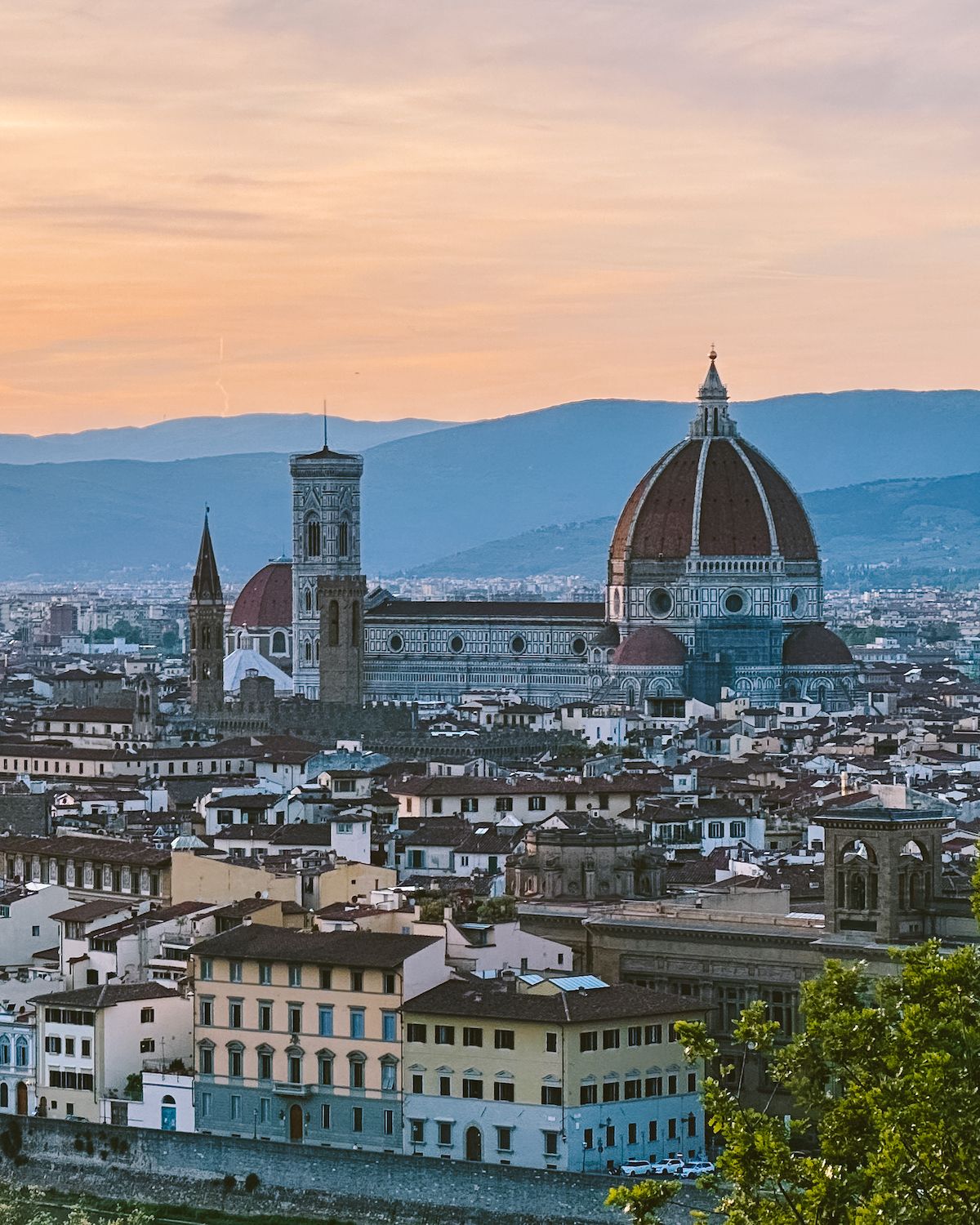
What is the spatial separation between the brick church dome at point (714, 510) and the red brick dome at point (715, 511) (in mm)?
35

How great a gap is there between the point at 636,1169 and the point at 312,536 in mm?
116779

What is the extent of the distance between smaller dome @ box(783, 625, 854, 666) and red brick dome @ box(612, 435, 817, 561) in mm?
5036

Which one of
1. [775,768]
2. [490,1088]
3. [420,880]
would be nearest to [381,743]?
[775,768]

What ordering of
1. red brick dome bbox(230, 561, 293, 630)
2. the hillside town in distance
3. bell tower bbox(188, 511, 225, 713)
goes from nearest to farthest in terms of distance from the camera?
the hillside town in distance
bell tower bbox(188, 511, 225, 713)
red brick dome bbox(230, 561, 293, 630)

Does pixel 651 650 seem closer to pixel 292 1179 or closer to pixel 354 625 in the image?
pixel 354 625

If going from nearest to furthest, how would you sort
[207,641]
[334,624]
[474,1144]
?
1. [474,1144]
2. [207,641]
3. [334,624]

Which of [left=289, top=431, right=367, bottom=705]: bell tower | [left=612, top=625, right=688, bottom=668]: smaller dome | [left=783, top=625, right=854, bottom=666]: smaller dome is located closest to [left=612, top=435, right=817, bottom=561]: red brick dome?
[left=783, top=625, right=854, bottom=666]: smaller dome

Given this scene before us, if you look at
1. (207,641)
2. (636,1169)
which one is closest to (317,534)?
(207,641)

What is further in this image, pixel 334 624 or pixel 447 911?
pixel 334 624

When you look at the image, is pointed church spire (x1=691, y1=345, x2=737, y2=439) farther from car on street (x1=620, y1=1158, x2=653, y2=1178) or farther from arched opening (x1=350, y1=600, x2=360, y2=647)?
car on street (x1=620, y1=1158, x2=653, y2=1178)

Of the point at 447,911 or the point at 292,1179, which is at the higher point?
the point at 447,911

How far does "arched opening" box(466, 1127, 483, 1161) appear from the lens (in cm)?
4869

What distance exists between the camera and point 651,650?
144m

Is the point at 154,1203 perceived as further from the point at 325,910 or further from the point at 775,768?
the point at 775,768
